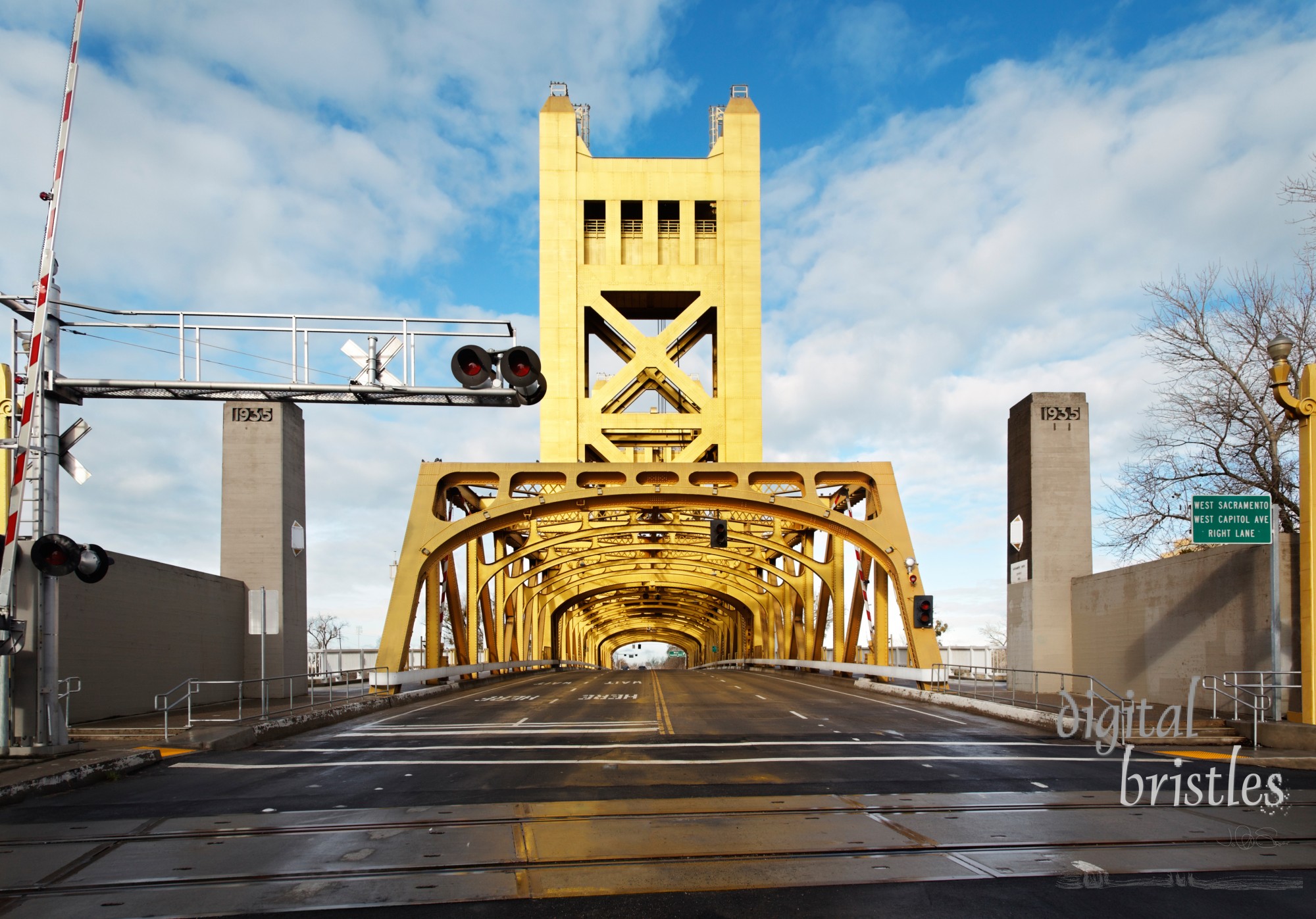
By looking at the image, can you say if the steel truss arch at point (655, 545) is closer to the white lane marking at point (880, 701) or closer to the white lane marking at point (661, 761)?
the white lane marking at point (880, 701)

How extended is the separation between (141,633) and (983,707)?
61.1 ft

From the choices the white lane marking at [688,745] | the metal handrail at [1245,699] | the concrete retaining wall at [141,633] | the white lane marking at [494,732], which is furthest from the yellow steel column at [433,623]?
the metal handrail at [1245,699]

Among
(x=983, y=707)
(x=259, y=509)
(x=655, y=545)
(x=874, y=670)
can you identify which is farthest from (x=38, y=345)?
(x=655, y=545)

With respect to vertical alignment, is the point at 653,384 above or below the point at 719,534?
above

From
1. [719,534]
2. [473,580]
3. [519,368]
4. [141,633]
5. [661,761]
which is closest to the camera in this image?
[661,761]

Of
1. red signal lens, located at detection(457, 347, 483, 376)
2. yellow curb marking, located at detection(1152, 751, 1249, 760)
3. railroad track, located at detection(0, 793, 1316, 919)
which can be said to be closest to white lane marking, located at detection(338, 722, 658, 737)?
→ red signal lens, located at detection(457, 347, 483, 376)

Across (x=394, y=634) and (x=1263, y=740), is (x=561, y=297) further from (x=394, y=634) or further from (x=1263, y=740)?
(x=1263, y=740)

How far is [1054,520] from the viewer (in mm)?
27297

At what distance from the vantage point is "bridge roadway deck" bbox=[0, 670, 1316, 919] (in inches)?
292

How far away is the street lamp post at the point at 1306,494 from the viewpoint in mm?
15484

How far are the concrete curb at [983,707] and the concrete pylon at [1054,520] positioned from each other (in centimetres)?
282

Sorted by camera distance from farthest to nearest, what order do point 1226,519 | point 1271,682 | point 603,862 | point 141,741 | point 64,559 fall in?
point 1271,682 → point 141,741 → point 1226,519 → point 64,559 → point 603,862

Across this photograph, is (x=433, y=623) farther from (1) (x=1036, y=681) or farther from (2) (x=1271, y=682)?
(2) (x=1271, y=682)

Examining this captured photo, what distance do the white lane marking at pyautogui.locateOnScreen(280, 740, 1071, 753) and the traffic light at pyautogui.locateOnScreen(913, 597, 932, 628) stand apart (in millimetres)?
12537
